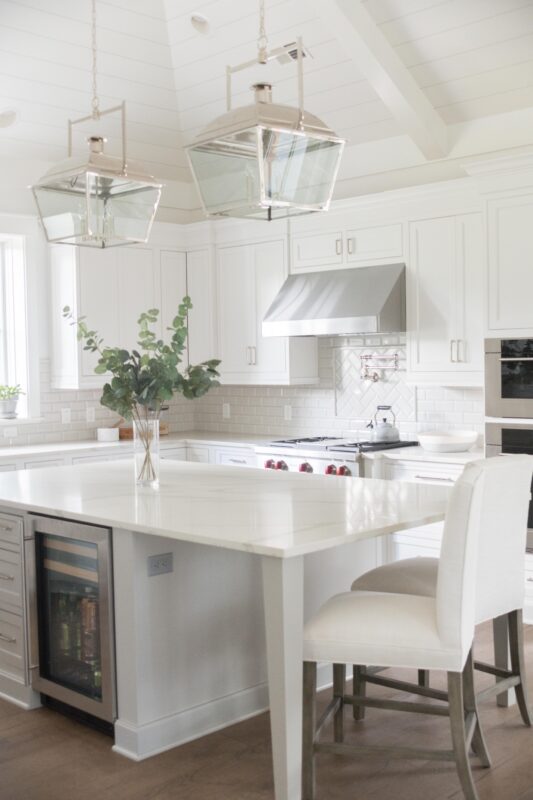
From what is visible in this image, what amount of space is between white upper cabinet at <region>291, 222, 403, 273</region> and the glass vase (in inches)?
96.7

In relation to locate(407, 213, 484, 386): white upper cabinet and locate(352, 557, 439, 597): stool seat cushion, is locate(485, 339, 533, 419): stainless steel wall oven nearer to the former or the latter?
locate(407, 213, 484, 386): white upper cabinet

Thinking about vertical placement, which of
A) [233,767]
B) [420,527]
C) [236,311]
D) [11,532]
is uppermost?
[236,311]

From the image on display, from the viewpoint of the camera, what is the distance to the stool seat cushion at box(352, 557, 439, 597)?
3438mm

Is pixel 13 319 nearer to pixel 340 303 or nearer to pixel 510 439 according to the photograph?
pixel 340 303

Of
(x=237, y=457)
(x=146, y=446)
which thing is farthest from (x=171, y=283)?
(x=146, y=446)

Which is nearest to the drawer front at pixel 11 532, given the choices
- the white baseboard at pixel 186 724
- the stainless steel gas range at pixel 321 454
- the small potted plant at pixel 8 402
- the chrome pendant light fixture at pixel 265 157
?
the white baseboard at pixel 186 724

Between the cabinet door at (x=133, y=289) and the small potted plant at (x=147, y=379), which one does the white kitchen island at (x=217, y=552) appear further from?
the cabinet door at (x=133, y=289)

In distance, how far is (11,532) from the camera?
3.93m

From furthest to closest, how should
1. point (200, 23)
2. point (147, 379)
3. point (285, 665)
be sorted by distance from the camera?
point (200, 23), point (147, 379), point (285, 665)

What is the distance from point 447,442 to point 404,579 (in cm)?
216

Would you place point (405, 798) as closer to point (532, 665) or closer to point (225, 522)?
point (225, 522)

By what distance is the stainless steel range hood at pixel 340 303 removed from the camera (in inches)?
225

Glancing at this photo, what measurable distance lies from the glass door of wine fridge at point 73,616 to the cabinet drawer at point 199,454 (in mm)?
3032

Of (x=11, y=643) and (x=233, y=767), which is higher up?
(x=11, y=643)
